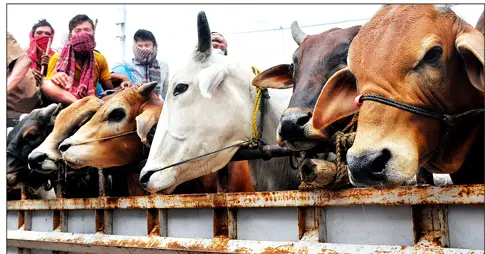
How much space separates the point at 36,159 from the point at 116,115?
536mm

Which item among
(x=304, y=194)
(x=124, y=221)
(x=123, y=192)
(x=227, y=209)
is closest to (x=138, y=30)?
(x=123, y=192)

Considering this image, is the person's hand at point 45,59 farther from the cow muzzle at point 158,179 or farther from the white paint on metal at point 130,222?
the cow muzzle at point 158,179

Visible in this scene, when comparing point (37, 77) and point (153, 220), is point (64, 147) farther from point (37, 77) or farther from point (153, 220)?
point (37, 77)

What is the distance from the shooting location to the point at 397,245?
6.13ft

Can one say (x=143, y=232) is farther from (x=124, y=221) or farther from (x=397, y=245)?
(x=397, y=245)

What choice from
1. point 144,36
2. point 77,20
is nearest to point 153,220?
point 77,20

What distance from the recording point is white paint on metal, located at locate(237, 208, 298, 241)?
86.8 inches

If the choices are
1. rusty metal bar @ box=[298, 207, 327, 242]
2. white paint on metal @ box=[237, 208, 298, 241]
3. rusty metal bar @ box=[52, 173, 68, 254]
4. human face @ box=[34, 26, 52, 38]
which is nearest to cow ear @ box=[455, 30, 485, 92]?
rusty metal bar @ box=[298, 207, 327, 242]

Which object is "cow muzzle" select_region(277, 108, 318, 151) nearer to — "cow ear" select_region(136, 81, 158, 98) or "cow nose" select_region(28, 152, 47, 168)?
"cow ear" select_region(136, 81, 158, 98)

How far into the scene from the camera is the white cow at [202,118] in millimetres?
2648

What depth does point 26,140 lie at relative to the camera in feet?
12.7

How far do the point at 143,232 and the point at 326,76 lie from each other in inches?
46.3

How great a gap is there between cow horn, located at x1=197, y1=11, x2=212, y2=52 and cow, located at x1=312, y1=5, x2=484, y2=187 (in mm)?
955

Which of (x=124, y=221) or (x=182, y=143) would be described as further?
(x=124, y=221)
